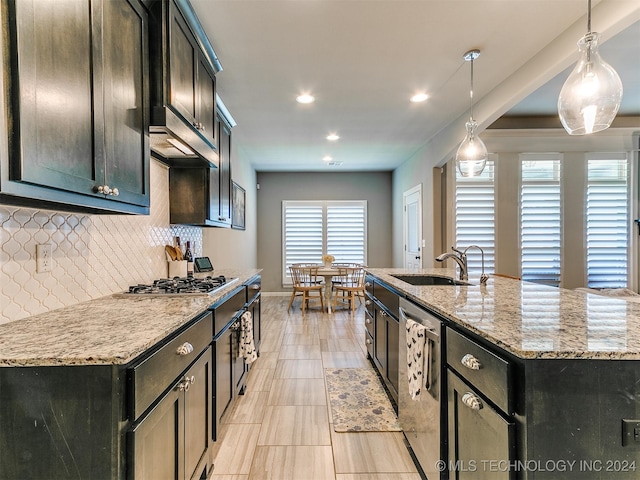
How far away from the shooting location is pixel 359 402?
7.96ft

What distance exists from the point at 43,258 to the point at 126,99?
2.57ft

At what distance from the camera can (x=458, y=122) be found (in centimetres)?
391

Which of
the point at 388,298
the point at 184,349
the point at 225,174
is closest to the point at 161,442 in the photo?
the point at 184,349

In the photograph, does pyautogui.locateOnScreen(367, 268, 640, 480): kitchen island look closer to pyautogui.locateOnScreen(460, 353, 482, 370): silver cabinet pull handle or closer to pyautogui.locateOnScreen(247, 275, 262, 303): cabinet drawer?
pyautogui.locateOnScreen(460, 353, 482, 370): silver cabinet pull handle

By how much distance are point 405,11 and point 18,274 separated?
2461mm

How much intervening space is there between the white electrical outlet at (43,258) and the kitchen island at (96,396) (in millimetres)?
210

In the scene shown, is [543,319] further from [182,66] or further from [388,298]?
[182,66]

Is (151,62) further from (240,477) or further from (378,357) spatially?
(378,357)

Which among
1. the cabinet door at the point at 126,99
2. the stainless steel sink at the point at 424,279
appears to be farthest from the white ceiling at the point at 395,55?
the stainless steel sink at the point at 424,279

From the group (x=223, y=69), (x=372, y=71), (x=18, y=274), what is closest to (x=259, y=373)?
(x=18, y=274)

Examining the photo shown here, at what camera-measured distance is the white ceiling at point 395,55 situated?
1.99m

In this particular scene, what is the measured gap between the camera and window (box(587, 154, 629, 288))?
4.51m

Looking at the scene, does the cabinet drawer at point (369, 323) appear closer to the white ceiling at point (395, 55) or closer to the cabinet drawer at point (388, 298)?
the cabinet drawer at point (388, 298)

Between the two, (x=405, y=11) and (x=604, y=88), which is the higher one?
(x=405, y=11)
